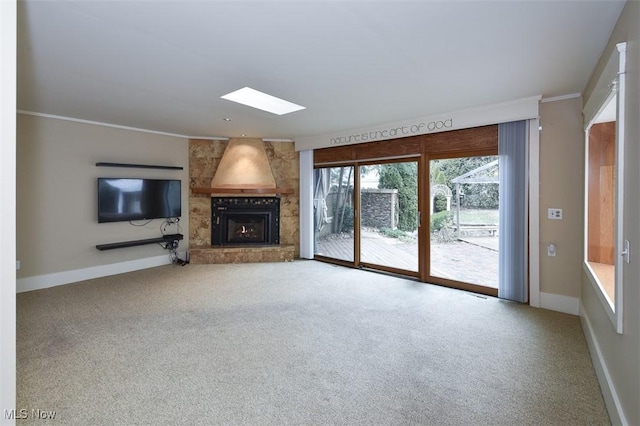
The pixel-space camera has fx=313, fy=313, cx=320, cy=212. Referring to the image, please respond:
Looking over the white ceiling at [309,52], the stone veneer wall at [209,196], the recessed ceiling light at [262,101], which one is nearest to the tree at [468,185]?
the white ceiling at [309,52]

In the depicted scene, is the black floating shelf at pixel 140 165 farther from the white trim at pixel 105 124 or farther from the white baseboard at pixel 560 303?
the white baseboard at pixel 560 303

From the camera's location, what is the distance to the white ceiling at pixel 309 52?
76.8 inches

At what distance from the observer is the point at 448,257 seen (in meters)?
4.62

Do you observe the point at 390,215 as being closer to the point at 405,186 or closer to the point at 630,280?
the point at 405,186

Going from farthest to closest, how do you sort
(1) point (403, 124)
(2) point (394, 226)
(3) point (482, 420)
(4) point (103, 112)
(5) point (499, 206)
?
(2) point (394, 226), (1) point (403, 124), (4) point (103, 112), (5) point (499, 206), (3) point (482, 420)

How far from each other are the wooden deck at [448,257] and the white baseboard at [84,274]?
3630mm

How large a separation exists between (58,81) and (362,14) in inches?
122

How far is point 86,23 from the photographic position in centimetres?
210

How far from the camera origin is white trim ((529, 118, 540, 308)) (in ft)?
12.1

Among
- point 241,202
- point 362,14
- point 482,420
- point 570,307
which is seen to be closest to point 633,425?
point 482,420

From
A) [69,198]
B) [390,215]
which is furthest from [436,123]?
[69,198]

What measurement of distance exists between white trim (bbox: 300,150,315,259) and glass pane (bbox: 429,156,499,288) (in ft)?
7.98

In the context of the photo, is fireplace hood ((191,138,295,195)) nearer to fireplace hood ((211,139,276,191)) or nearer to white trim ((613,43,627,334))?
fireplace hood ((211,139,276,191))

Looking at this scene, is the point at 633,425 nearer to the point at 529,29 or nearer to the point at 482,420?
the point at 482,420
